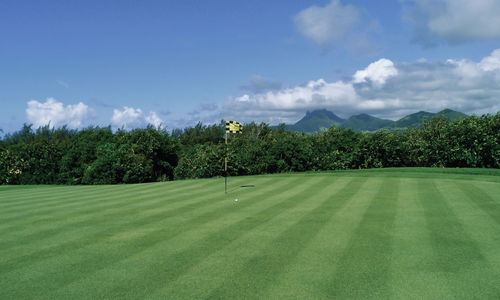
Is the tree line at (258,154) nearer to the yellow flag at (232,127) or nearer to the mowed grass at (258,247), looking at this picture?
the yellow flag at (232,127)

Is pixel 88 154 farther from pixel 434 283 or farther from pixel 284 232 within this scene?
pixel 434 283

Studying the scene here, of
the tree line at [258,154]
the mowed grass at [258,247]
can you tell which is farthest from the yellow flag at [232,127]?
the tree line at [258,154]

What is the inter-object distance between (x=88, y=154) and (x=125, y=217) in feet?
90.6

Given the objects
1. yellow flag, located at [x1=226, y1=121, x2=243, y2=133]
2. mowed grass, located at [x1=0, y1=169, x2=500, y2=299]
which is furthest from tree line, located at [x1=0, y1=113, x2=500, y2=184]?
mowed grass, located at [x1=0, y1=169, x2=500, y2=299]

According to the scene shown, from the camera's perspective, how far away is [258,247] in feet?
28.5

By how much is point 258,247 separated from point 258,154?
23833mm

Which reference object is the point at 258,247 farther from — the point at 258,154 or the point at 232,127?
the point at 258,154

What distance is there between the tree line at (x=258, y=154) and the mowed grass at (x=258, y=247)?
15.5m

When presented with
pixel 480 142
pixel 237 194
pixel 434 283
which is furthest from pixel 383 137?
pixel 434 283

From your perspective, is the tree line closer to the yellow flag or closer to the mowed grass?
the yellow flag

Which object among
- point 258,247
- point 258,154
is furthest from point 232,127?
point 258,154

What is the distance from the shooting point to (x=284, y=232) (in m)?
9.98

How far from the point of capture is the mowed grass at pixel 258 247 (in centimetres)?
648

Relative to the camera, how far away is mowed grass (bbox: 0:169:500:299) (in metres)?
6.48
